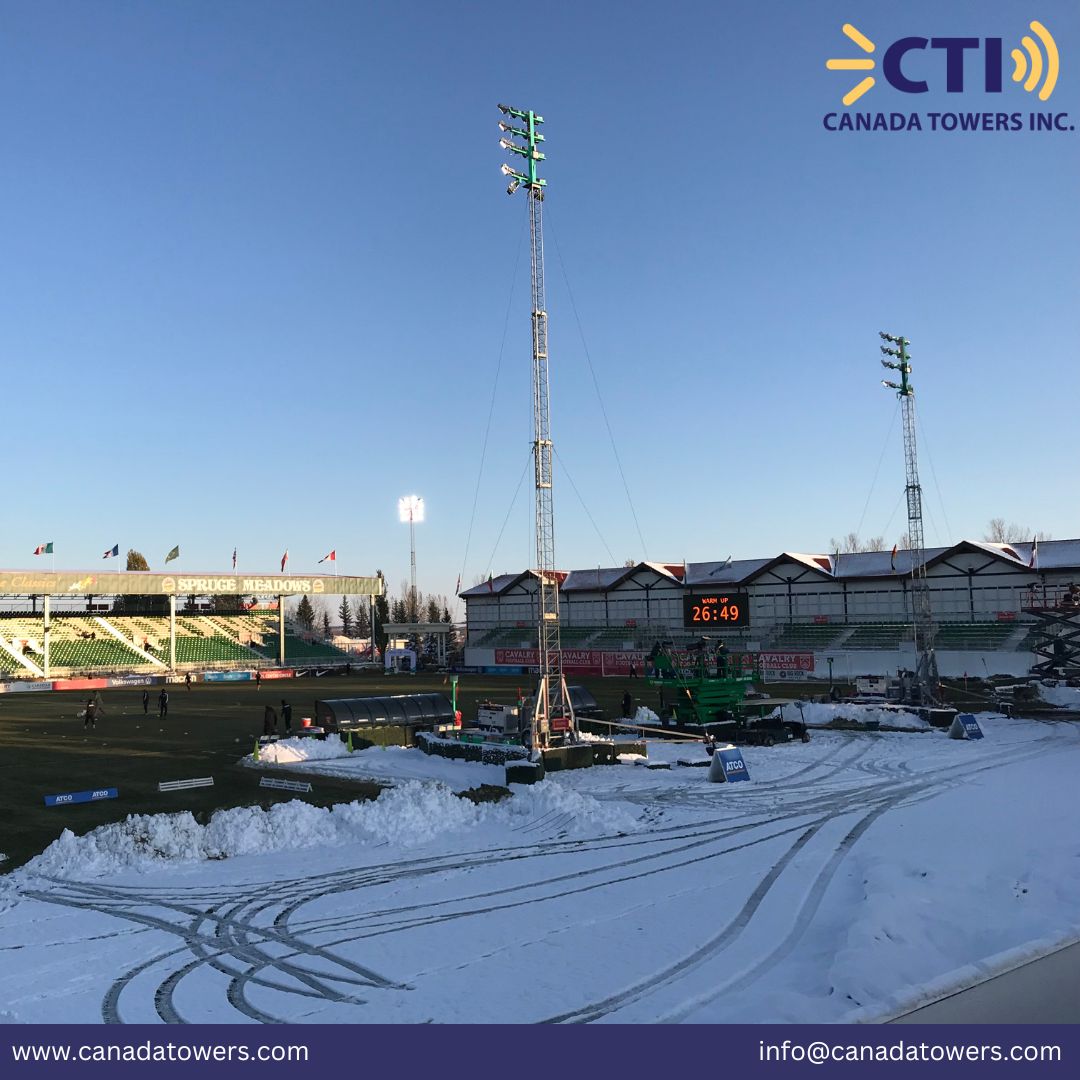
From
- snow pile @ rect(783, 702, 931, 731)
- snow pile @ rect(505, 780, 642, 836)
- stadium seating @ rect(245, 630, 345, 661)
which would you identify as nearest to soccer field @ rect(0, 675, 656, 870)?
snow pile @ rect(505, 780, 642, 836)

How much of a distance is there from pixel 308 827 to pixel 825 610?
62950 millimetres

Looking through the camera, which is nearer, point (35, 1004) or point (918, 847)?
point (35, 1004)

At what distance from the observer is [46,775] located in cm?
2675

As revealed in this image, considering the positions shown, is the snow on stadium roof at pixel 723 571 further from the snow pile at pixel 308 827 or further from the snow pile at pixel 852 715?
the snow pile at pixel 308 827

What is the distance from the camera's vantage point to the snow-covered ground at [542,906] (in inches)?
405

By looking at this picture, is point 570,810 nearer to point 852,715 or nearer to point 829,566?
point 852,715

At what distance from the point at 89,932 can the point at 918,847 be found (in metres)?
14.4

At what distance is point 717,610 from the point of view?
4534 centimetres

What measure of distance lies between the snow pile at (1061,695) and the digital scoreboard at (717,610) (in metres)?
17.1

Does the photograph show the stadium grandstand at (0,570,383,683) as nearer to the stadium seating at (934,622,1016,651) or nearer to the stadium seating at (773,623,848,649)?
the stadium seating at (773,623,848,649)
